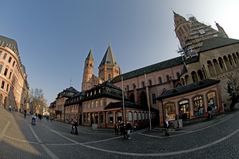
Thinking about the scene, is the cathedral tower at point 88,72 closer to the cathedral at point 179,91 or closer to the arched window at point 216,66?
the cathedral at point 179,91

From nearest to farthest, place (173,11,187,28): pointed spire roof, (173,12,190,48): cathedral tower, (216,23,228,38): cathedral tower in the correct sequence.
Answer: (216,23,228,38): cathedral tower → (173,12,190,48): cathedral tower → (173,11,187,28): pointed spire roof

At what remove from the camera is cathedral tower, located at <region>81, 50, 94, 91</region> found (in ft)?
236

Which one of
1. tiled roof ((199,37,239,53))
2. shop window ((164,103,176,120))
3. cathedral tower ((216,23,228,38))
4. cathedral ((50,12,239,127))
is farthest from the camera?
cathedral tower ((216,23,228,38))

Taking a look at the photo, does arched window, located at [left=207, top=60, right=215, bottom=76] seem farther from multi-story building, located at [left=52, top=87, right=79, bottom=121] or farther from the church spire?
multi-story building, located at [left=52, top=87, right=79, bottom=121]

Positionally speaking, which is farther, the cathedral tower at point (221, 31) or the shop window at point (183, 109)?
the cathedral tower at point (221, 31)

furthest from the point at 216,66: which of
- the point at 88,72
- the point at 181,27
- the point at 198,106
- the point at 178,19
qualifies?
the point at 88,72

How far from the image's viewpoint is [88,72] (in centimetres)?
Answer: 7512

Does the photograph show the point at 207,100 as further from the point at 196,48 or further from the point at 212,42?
the point at 196,48

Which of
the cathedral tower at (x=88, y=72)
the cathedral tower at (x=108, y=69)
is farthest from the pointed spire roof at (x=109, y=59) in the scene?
the cathedral tower at (x=88, y=72)

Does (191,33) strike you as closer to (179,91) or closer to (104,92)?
(179,91)

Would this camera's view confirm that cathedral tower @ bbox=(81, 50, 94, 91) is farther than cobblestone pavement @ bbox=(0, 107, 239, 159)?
Yes

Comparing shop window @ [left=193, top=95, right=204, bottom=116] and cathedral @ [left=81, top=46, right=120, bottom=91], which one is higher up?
cathedral @ [left=81, top=46, right=120, bottom=91]

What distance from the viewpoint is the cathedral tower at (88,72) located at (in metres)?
71.9

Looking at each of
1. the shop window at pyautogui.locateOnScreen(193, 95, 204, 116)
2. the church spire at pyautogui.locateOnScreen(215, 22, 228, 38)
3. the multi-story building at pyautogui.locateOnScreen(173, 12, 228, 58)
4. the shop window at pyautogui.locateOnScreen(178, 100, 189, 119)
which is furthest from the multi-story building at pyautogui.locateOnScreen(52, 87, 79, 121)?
the church spire at pyautogui.locateOnScreen(215, 22, 228, 38)
